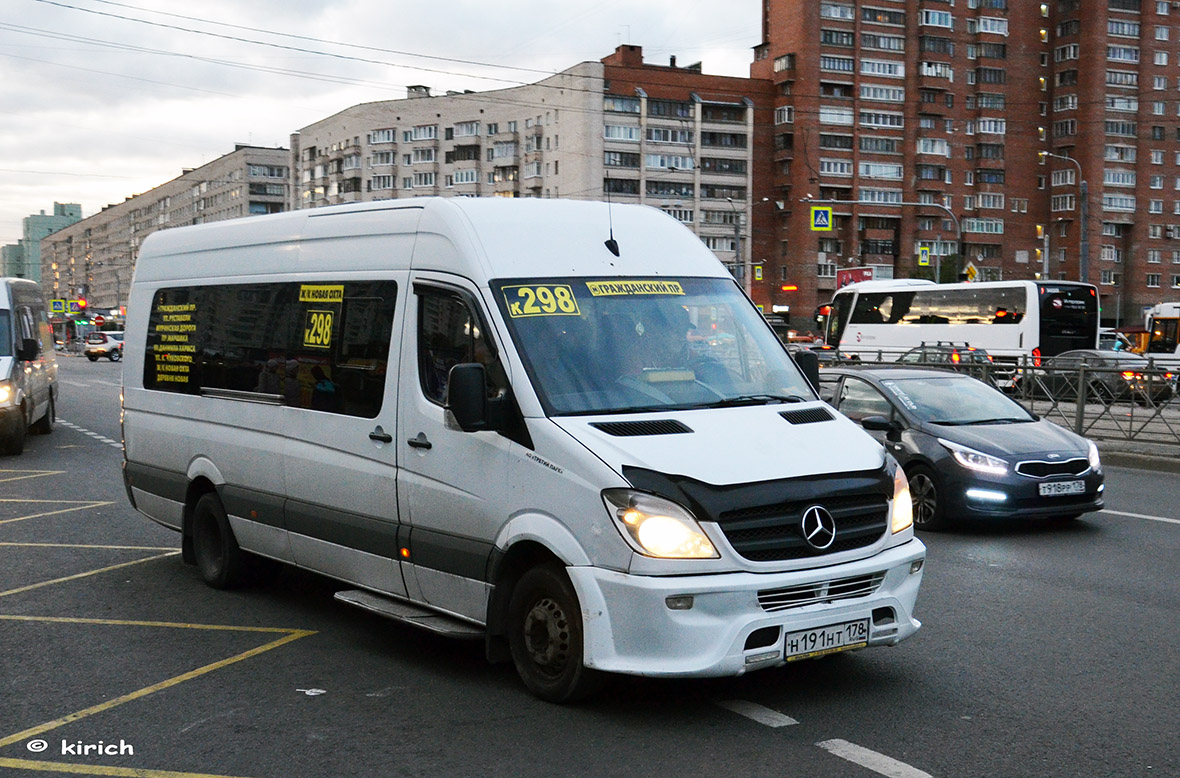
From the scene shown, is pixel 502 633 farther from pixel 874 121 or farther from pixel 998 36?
pixel 998 36

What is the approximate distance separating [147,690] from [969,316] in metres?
41.9

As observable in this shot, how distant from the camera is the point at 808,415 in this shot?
19.8 ft

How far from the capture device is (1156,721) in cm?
536

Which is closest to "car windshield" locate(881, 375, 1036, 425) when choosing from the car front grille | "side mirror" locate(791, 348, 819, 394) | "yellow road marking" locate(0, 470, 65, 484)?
the car front grille

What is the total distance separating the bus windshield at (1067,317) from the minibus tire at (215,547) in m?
38.5

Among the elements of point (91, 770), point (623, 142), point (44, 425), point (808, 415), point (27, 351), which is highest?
point (623, 142)

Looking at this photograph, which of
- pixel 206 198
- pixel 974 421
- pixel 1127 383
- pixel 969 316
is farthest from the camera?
pixel 206 198

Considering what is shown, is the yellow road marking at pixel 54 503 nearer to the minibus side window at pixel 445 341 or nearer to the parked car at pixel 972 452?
the minibus side window at pixel 445 341

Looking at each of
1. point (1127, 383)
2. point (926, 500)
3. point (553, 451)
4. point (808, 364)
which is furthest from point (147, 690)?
point (1127, 383)

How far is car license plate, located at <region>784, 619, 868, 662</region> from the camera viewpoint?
5.27 metres

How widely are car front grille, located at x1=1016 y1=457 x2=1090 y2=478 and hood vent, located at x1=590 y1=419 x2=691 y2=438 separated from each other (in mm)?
6066

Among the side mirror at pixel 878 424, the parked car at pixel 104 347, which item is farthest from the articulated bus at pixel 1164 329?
the parked car at pixel 104 347

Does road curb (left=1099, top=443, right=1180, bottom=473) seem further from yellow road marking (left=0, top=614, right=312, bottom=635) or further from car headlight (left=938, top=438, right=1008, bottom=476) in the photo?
yellow road marking (left=0, top=614, right=312, bottom=635)

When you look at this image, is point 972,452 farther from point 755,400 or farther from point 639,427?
point 639,427
